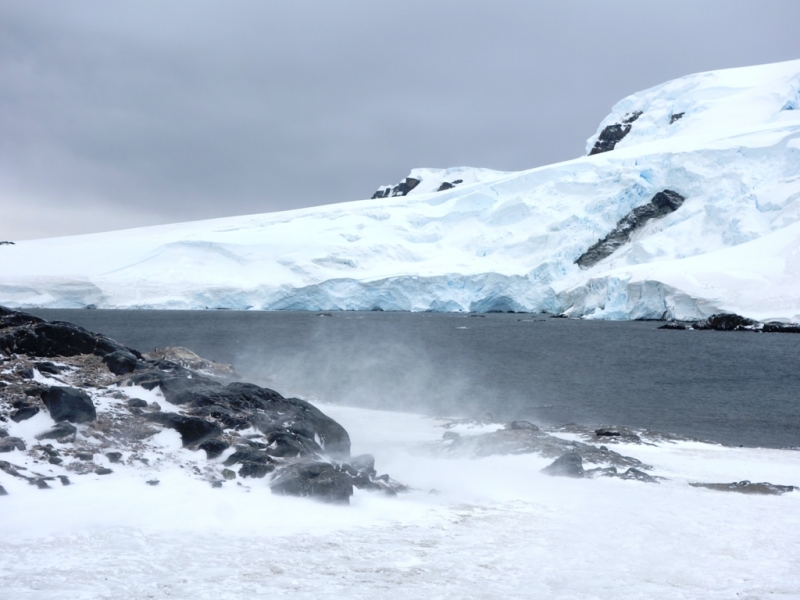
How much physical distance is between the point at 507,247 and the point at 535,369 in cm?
3293

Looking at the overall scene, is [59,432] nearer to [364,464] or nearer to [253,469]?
[253,469]

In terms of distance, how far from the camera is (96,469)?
7246 mm

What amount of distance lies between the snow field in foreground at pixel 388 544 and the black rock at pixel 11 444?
52 centimetres

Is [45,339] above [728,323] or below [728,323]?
below

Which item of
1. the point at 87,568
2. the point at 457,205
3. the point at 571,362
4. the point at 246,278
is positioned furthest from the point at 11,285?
the point at 87,568

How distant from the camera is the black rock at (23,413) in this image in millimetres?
7441

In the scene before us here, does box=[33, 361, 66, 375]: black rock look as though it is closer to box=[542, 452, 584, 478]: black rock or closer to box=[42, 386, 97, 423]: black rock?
box=[42, 386, 97, 423]: black rock

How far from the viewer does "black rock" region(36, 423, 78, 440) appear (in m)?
7.43

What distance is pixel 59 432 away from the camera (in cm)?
751

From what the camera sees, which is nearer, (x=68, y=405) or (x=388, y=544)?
(x=388, y=544)

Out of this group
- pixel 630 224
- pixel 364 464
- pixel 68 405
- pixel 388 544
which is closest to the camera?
pixel 388 544

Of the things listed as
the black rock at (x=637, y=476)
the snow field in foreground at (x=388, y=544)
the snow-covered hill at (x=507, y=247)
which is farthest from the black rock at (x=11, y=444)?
the snow-covered hill at (x=507, y=247)

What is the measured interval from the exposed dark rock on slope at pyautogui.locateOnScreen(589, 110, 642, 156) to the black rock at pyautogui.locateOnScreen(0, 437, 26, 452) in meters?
88.5

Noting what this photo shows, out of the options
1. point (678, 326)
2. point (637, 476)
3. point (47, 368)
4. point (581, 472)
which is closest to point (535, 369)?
point (637, 476)
